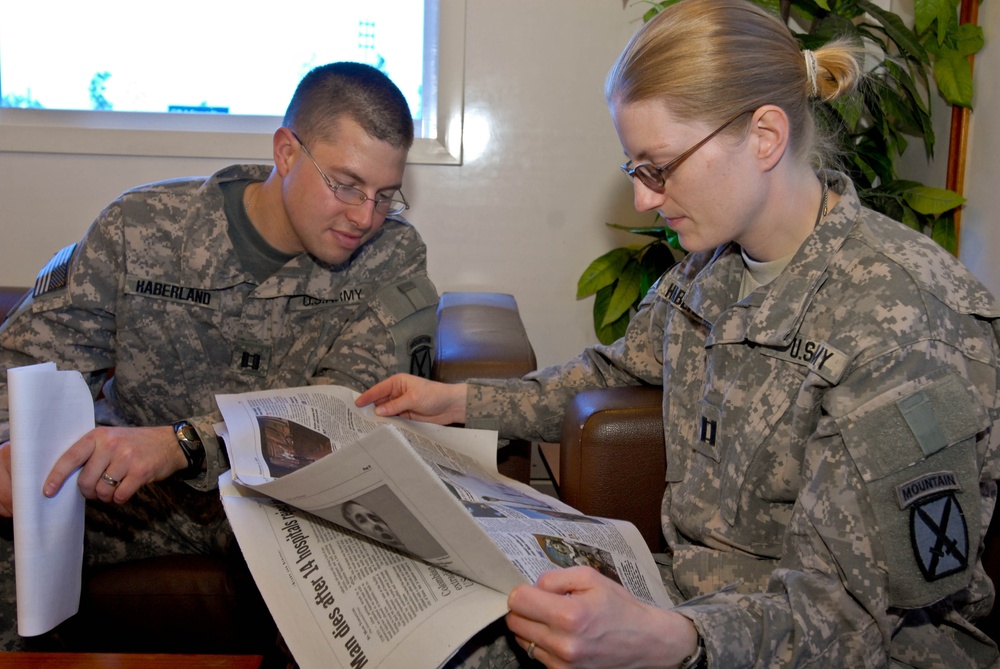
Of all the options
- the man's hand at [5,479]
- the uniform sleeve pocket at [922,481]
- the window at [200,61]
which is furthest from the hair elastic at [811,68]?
the window at [200,61]

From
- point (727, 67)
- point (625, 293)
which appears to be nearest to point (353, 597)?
point (727, 67)

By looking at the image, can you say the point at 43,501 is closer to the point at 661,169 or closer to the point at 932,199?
the point at 661,169

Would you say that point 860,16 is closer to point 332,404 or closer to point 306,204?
point 306,204

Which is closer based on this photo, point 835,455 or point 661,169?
point 835,455

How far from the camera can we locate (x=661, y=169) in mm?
1116

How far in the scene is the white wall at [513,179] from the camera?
7.95 ft

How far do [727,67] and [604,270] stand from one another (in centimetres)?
133

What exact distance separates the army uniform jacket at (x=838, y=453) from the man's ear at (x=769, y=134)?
0.10 m

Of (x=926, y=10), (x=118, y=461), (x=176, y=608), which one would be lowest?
(x=176, y=608)

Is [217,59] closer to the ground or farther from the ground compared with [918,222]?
farther from the ground

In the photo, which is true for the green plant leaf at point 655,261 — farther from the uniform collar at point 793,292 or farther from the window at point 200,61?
the uniform collar at point 793,292

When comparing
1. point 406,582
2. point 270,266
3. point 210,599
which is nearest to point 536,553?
point 406,582

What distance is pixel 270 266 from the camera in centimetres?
163

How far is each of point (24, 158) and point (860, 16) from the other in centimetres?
230
